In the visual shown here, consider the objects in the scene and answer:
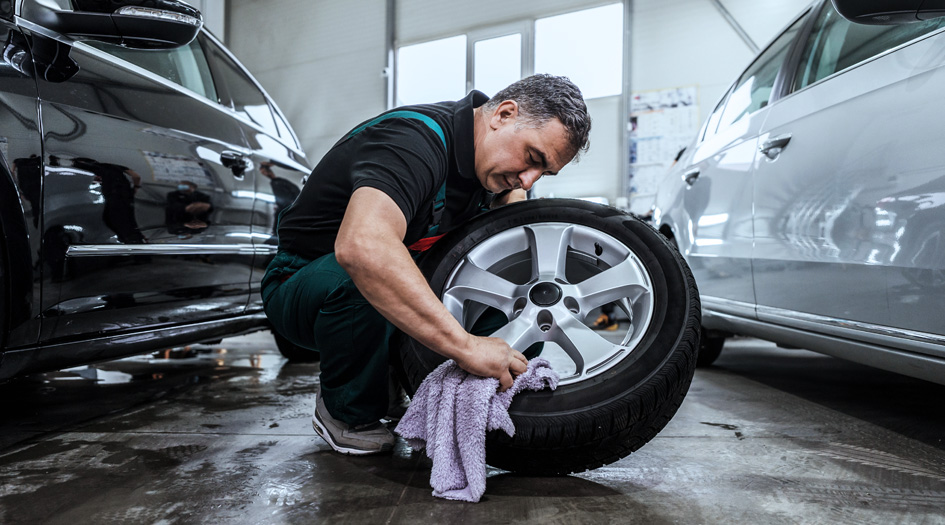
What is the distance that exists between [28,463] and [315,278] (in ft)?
2.27

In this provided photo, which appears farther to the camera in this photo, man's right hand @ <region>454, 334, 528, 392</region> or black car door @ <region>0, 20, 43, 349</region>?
black car door @ <region>0, 20, 43, 349</region>

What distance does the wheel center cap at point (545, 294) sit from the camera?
129 cm

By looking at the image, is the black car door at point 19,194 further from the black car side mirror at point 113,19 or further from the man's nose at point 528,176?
the man's nose at point 528,176

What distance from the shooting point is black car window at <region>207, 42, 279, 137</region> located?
229cm

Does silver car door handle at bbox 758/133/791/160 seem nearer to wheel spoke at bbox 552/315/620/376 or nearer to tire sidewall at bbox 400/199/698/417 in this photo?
tire sidewall at bbox 400/199/698/417

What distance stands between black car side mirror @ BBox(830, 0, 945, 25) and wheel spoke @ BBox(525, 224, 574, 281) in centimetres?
66

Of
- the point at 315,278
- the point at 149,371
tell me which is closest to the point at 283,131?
the point at 149,371

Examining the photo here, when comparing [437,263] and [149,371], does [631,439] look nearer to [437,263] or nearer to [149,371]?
[437,263]

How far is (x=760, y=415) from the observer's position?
170 centimetres

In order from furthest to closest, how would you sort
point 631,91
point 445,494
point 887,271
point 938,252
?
point 631,91 < point 887,271 < point 938,252 < point 445,494

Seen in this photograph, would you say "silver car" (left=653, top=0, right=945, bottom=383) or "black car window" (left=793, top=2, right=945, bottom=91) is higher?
"black car window" (left=793, top=2, right=945, bottom=91)

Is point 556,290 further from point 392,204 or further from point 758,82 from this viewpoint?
point 758,82

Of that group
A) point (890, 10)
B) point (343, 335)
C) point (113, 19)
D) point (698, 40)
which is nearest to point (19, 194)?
point (113, 19)

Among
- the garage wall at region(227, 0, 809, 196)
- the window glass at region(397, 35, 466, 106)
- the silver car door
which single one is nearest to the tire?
the silver car door
